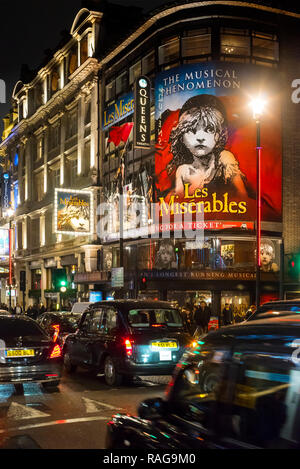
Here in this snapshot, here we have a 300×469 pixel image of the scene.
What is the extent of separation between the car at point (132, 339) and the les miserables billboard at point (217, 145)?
1875 centimetres

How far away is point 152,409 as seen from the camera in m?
4.07

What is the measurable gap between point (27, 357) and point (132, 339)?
2.12 meters

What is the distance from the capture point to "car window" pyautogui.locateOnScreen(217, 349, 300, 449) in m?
2.97

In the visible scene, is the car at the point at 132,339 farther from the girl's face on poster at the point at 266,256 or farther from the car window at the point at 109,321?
the girl's face on poster at the point at 266,256

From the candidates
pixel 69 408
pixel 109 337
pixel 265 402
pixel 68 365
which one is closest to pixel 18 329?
pixel 109 337

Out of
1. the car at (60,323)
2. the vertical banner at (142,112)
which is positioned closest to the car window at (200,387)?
the car at (60,323)

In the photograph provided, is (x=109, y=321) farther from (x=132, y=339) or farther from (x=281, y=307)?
(x=281, y=307)

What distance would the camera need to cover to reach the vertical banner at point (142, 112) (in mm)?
33219

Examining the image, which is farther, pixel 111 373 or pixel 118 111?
pixel 118 111

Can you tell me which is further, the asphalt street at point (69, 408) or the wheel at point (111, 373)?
the wheel at point (111, 373)

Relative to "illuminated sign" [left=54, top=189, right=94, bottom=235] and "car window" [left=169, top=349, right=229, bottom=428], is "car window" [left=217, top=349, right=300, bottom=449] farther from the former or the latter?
"illuminated sign" [left=54, top=189, right=94, bottom=235]

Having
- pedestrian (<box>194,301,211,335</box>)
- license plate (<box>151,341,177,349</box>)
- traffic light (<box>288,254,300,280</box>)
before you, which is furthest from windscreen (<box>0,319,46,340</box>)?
pedestrian (<box>194,301,211,335</box>)

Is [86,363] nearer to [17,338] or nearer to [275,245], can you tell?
[17,338]
